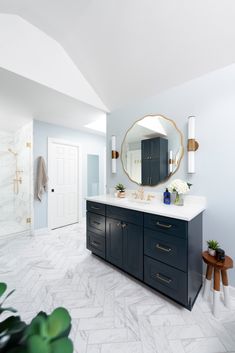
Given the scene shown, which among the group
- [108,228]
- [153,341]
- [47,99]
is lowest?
[153,341]

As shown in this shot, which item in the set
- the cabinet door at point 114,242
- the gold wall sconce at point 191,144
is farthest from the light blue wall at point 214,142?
the cabinet door at point 114,242

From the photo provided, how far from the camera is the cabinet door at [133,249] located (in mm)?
1716

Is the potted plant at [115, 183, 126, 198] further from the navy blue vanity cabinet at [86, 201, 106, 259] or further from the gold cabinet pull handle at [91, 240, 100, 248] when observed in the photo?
the gold cabinet pull handle at [91, 240, 100, 248]

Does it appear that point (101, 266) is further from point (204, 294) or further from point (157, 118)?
point (157, 118)

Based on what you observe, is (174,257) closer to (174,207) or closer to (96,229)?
(174,207)

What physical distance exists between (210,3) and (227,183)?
162cm

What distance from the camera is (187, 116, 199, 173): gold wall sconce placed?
1.79m

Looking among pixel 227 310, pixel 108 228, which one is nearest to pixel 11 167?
pixel 108 228

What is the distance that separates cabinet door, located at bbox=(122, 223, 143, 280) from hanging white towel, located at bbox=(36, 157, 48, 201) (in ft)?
6.92

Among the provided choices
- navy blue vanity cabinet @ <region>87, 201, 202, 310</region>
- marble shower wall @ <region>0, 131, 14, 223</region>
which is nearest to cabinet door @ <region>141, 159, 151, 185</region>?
navy blue vanity cabinet @ <region>87, 201, 202, 310</region>

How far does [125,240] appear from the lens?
1.85 metres

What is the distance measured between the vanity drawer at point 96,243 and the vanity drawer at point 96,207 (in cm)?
34

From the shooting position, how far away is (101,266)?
6.99 ft

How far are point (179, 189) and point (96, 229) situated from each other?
1243mm
